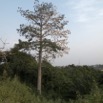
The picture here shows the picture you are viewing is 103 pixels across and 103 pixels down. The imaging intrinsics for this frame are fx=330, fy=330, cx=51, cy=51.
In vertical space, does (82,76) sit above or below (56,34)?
below

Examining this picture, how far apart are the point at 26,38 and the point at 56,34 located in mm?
3608

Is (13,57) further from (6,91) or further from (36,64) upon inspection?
(6,91)

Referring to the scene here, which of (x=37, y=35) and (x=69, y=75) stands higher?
(x=37, y=35)

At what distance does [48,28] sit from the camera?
3931 centimetres

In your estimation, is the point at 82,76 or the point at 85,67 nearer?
the point at 82,76

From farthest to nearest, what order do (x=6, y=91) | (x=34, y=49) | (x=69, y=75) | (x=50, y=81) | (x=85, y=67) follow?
(x=85, y=67)
(x=69, y=75)
(x=50, y=81)
(x=34, y=49)
(x=6, y=91)

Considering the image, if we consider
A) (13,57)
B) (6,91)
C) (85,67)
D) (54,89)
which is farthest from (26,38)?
(6,91)

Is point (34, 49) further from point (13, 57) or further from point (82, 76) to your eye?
point (82, 76)

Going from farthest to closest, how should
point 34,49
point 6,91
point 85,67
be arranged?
point 85,67, point 34,49, point 6,91

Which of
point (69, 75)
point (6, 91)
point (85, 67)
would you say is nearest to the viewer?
point (6, 91)

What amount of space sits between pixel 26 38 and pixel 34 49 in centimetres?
164

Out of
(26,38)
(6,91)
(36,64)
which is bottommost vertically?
(6,91)

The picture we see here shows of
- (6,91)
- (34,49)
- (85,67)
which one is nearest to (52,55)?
(34,49)

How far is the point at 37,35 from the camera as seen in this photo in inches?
1545
